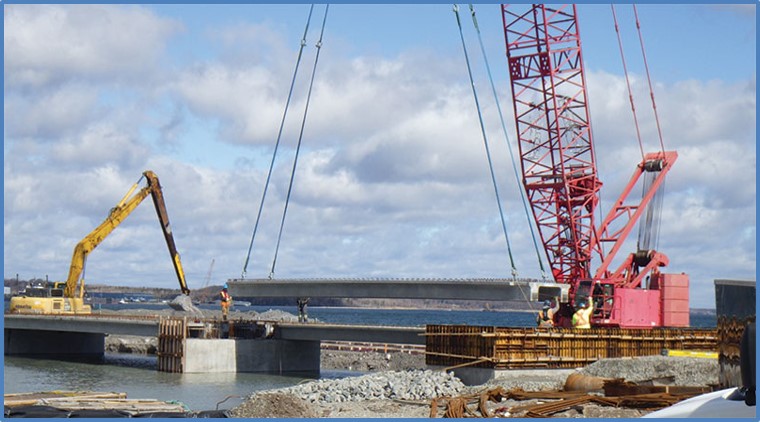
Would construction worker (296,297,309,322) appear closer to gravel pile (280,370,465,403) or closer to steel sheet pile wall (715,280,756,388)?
gravel pile (280,370,465,403)

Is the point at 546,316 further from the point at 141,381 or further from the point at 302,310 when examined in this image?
the point at 302,310

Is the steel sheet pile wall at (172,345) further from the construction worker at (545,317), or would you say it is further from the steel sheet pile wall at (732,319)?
the steel sheet pile wall at (732,319)

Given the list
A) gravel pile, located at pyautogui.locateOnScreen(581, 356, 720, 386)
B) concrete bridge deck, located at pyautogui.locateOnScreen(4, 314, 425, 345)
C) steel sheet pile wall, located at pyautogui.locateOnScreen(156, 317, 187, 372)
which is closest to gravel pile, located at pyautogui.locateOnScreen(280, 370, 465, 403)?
gravel pile, located at pyautogui.locateOnScreen(581, 356, 720, 386)

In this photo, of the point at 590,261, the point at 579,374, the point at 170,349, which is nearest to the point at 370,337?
the point at 170,349

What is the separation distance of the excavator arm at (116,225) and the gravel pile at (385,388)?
36.0 meters

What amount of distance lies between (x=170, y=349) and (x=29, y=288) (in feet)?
73.1

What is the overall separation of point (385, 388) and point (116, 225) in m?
41.1

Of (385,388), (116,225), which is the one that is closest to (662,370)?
(385,388)

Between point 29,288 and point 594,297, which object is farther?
point 29,288

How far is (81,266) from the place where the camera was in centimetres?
6425

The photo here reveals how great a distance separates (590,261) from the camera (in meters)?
53.4

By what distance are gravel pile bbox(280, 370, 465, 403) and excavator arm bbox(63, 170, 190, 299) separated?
3604cm

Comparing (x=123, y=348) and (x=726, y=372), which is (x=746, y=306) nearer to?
(x=726, y=372)

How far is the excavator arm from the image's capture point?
63.7 m
